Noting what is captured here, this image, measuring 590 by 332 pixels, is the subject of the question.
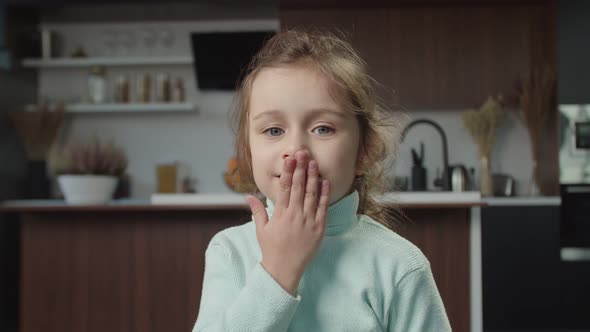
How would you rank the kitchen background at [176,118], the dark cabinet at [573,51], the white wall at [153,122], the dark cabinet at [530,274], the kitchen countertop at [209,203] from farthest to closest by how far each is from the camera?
the white wall at [153,122]
the kitchen background at [176,118]
the dark cabinet at [573,51]
the dark cabinet at [530,274]
the kitchen countertop at [209,203]

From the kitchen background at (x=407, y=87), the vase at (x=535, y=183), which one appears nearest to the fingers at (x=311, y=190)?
the kitchen background at (x=407, y=87)

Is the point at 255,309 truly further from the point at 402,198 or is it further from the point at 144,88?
the point at 144,88

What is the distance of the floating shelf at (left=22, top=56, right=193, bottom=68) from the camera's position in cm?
455

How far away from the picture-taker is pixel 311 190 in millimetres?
670

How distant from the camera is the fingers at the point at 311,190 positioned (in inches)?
26.3

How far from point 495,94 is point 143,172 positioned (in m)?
2.51

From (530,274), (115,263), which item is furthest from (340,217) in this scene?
(530,274)

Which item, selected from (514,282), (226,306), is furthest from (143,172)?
(226,306)

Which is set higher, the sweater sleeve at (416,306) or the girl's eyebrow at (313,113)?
the girl's eyebrow at (313,113)

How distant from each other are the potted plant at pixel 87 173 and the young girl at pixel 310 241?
2.04 m

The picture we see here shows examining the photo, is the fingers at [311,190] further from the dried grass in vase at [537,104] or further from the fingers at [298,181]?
the dried grass in vase at [537,104]

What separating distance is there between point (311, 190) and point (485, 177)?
385 cm

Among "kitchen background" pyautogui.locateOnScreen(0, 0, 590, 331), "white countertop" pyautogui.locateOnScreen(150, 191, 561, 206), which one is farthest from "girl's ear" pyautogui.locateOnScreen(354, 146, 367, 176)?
"kitchen background" pyautogui.locateOnScreen(0, 0, 590, 331)

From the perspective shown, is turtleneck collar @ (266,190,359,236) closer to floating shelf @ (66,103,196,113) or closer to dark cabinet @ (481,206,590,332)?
dark cabinet @ (481,206,590,332)
